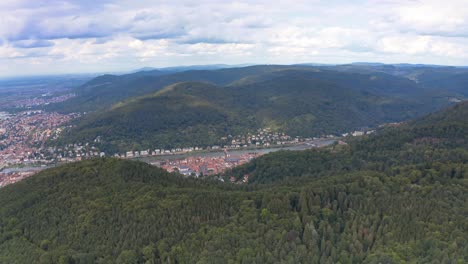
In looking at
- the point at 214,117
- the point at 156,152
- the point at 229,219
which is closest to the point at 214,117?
the point at 214,117

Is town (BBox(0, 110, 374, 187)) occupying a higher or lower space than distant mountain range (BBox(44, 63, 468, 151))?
lower

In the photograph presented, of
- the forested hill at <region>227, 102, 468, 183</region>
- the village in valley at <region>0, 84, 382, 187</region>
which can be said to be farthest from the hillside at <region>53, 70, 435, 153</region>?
the forested hill at <region>227, 102, 468, 183</region>

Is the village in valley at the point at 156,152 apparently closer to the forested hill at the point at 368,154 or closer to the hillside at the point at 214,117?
the hillside at the point at 214,117

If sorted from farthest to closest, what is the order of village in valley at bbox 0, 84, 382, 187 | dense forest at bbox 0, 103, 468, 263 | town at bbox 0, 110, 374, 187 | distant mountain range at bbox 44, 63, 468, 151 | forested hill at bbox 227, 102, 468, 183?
distant mountain range at bbox 44, 63, 468, 151 < village in valley at bbox 0, 84, 382, 187 < town at bbox 0, 110, 374, 187 < forested hill at bbox 227, 102, 468, 183 < dense forest at bbox 0, 103, 468, 263

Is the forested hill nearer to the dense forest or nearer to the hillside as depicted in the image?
the dense forest

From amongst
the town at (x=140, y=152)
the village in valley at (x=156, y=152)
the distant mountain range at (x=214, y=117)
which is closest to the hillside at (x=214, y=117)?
the distant mountain range at (x=214, y=117)

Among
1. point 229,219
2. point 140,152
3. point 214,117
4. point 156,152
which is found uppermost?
point 214,117

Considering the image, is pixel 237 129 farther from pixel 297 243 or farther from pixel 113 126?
pixel 297 243

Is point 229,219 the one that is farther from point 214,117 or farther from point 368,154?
point 214,117
